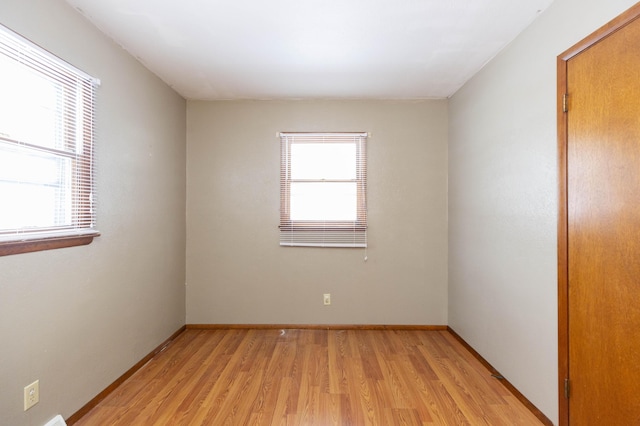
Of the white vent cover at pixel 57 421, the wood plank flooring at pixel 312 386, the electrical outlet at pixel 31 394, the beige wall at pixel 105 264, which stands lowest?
the wood plank flooring at pixel 312 386

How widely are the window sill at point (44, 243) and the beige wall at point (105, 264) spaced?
0.04 m

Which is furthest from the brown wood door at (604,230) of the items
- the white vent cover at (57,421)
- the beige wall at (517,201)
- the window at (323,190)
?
the white vent cover at (57,421)

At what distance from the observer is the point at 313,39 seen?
7.56ft

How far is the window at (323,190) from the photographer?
353 centimetres

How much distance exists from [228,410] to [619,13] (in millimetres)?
2924

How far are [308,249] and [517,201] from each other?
2.02 meters

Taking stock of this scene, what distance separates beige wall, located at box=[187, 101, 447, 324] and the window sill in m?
1.53

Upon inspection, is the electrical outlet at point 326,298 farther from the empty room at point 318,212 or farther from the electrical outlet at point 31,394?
the electrical outlet at point 31,394

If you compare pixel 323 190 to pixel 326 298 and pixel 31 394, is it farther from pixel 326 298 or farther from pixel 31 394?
pixel 31 394

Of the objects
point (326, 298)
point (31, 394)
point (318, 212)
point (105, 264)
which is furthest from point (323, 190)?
point (31, 394)

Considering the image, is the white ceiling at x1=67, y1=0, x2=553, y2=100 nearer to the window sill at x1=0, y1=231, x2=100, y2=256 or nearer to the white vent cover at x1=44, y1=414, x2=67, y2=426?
the window sill at x1=0, y1=231, x2=100, y2=256

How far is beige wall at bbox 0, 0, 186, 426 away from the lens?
1.65m

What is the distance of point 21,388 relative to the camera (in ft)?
5.36

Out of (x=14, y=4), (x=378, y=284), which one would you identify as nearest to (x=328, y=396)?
(x=378, y=284)
